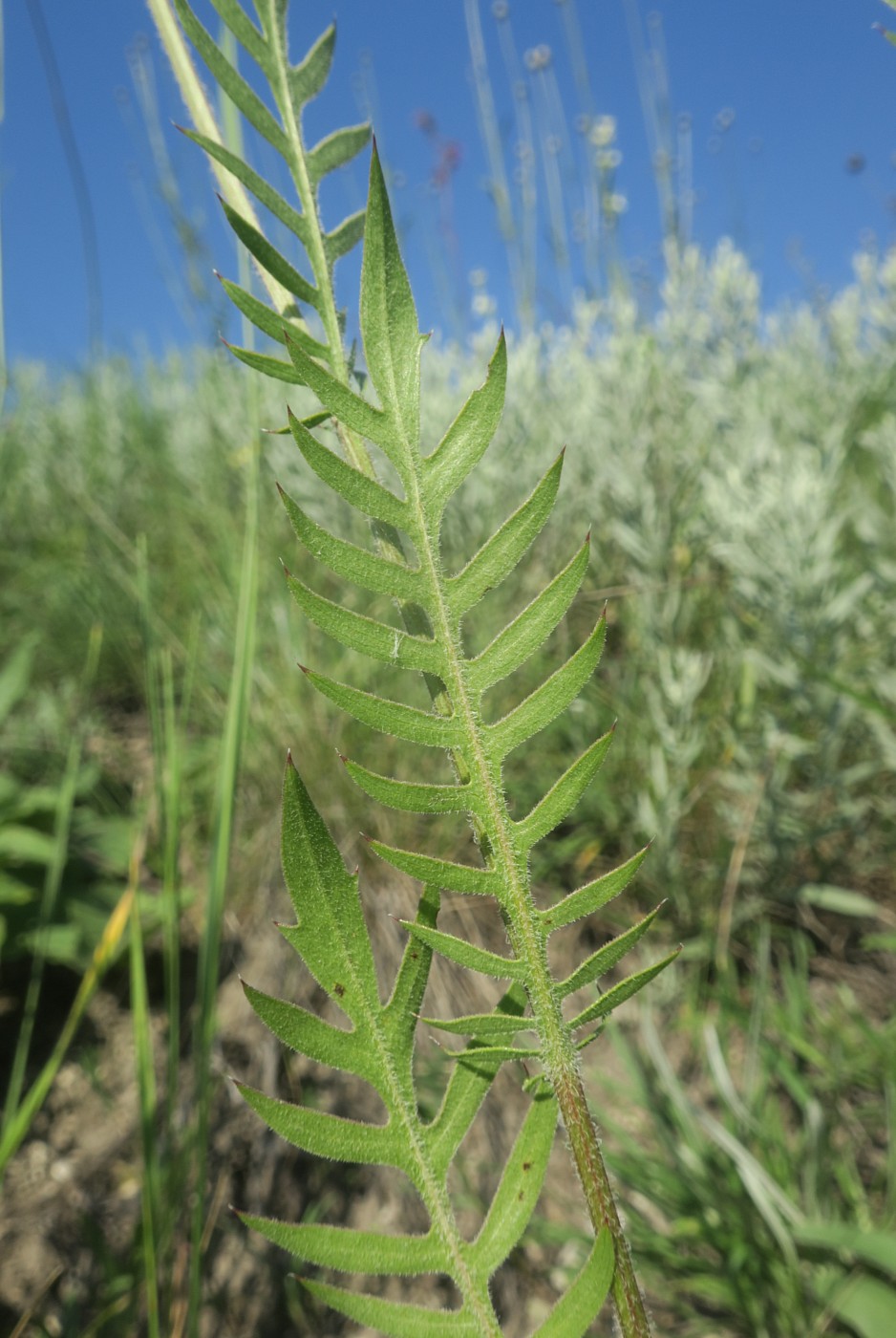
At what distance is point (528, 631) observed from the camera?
0.28m

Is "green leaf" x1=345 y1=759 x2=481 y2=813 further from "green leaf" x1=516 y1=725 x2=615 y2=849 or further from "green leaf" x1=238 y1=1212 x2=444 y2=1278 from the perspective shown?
"green leaf" x1=238 y1=1212 x2=444 y2=1278

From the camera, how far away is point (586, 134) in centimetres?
284

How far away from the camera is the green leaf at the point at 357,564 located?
0.84 feet

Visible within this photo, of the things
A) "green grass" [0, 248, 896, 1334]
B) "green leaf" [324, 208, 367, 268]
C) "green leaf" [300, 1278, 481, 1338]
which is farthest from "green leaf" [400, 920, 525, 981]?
"green grass" [0, 248, 896, 1334]

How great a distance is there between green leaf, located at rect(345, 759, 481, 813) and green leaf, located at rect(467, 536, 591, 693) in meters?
0.03

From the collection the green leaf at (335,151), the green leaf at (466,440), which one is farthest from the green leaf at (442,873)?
the green leaf at (335,151)

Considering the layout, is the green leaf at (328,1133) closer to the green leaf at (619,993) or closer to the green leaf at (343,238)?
the green leaf at (619,993)

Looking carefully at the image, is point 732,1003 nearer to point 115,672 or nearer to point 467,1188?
point 467,1188

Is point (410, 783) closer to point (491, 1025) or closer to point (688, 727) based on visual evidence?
point (491, 1025)

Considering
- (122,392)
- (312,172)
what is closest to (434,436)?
(312,172)

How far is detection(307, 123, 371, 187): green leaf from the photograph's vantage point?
0.31 metres

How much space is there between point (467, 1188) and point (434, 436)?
1.40 meters

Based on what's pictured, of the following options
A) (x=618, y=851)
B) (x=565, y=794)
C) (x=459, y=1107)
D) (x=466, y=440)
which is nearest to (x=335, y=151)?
(x=466, y=440)

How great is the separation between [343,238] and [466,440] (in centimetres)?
10
